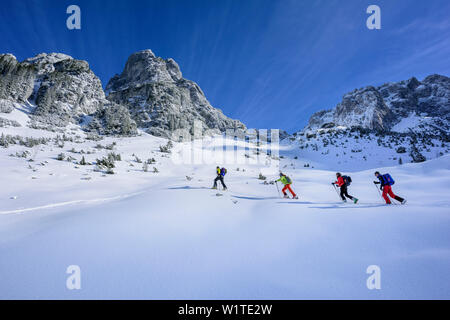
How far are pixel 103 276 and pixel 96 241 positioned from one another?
105 centimetres

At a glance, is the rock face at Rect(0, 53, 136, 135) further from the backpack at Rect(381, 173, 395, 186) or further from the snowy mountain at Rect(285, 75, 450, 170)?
the snowy mountain at Rect(285, 75, 450, 170)

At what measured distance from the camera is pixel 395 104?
245ft

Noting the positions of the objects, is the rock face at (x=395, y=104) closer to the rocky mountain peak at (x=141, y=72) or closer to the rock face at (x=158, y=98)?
the rock face at (x=158, y=98)

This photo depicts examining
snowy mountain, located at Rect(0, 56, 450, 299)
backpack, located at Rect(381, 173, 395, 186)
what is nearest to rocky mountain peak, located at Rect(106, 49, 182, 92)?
snowy mountain, located at Rect(0, 56, 450, 299)

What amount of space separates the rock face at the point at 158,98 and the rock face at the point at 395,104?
47434mm

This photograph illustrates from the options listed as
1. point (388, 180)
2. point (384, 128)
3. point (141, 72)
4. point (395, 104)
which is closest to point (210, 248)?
point (388, 180)

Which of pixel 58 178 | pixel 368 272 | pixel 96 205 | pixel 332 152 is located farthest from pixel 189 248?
pixel 332 152

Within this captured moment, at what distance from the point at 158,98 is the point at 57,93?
13921 millimetres

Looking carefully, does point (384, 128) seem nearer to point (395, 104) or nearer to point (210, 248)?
point (395, 104)

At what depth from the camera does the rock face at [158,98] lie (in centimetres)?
2803

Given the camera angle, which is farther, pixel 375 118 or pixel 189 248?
pixel 375 118
